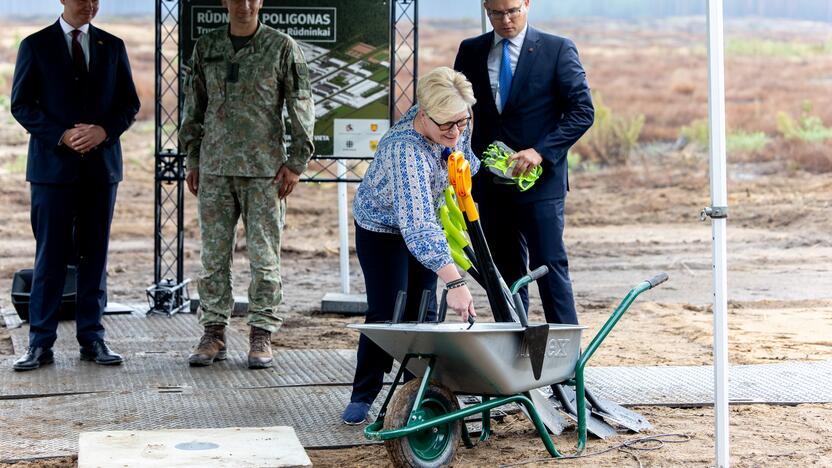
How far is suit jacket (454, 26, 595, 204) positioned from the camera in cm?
608

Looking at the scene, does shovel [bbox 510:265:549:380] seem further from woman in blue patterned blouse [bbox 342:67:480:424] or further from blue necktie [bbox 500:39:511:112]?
blue necktie [bbox 500:39:511:112]

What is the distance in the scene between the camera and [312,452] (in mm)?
5434

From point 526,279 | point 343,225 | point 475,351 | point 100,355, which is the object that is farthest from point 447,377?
point 343,225

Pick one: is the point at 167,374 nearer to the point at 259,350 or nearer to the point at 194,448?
the point at 259,350

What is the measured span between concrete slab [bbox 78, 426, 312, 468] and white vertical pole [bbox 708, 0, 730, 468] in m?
1.52

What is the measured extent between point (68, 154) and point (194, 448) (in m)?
2.42

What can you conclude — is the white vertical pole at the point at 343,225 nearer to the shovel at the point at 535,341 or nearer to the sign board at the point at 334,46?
the sign board at the point at 334,46

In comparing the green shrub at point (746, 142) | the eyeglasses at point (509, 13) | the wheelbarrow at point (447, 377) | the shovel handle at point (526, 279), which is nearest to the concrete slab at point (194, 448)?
the wheelbarrow at point (447, 377)

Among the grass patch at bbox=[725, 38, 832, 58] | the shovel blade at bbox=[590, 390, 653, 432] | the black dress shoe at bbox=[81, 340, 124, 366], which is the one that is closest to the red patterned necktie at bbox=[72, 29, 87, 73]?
the black dress shoe at bbox=[81, 340, 124, 366]

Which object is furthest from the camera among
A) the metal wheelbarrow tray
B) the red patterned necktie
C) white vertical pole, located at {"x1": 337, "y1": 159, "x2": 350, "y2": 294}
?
white vertical pole, located at {"x1": 337, "y1": 159, "x2": 350, "y2": 294}

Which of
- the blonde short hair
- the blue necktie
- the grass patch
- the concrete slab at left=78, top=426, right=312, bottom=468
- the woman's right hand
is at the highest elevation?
the grass patch

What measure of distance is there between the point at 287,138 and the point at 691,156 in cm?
1250

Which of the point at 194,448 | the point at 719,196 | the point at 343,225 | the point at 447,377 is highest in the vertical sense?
the point at 719,196

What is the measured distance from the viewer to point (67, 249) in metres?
7.00
